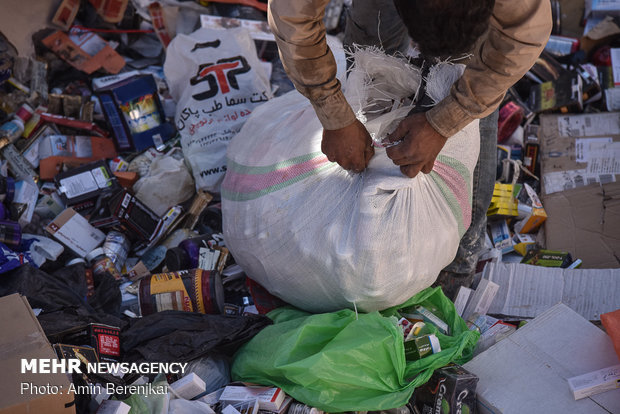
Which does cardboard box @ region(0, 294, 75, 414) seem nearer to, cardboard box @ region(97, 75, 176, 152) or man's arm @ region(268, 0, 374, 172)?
man's arm @ region(268, 0, 374, 172)

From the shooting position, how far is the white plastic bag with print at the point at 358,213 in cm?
159

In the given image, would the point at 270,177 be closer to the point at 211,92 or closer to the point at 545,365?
the point at 211,92

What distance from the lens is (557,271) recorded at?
2.07 meters

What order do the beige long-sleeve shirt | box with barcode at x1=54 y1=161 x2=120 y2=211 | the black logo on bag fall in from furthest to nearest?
the black logo on bag
box with barcode at x1=54 y1=161 x2=120 y2=211
the beige long-sleeve shirt

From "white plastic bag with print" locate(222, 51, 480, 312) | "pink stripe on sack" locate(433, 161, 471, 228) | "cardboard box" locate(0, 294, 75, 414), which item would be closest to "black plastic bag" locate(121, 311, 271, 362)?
"white plastic bag with print" locate(222, 51, 480, 312)

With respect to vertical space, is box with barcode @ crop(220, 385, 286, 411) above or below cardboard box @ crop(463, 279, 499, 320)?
above

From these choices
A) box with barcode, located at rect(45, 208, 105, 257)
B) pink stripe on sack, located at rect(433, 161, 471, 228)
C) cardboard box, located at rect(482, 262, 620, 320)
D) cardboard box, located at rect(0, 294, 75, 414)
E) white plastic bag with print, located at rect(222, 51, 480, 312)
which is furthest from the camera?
box with barcode, located at rect(45, 208, 105, 257)

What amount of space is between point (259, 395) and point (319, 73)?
0.82 meters

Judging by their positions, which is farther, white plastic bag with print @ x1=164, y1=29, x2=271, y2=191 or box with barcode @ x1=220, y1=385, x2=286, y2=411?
white plastic bag with print @ x1=164, y1=29, x2=271, y2=191

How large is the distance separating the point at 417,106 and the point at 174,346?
36.8 inches

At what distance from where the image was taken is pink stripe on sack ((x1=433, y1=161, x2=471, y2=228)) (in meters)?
1.70

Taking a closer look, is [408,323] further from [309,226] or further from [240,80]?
[240,80]

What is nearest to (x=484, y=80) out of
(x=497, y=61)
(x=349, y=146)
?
(x=497, y=61)

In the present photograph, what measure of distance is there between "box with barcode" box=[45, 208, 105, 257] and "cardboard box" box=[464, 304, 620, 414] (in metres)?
1.42
